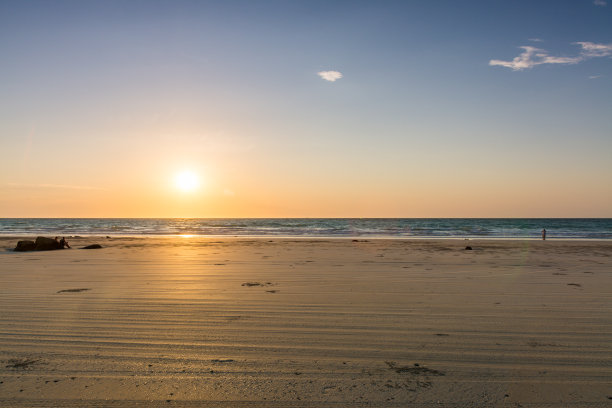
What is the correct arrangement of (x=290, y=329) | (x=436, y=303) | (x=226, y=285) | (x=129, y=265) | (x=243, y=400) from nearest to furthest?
1. (x=243, y=400)
2. (x=290, y=329)
3. (x=436, y=303)
4. (x=226, y=285)
5. (x=129, y=265)

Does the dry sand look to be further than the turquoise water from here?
No

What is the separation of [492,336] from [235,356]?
9.55ft

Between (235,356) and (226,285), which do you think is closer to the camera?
(235,356)

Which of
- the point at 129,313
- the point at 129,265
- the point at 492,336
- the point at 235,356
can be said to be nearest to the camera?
the point at 235,356

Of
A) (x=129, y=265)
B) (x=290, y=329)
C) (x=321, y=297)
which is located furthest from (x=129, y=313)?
(x=129, y=265)

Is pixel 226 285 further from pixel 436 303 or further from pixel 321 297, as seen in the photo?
pixel 436 303

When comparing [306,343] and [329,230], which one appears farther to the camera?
[329,230]

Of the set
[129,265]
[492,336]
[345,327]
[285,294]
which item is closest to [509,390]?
[492,336]

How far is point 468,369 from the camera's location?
3.72 meters

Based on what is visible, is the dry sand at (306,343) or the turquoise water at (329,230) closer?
the dry sand at (306,343)

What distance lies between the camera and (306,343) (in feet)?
14.6

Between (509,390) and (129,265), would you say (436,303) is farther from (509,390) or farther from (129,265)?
(129,265)

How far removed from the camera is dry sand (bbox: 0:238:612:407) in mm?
3268

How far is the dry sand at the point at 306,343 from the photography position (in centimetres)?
327
